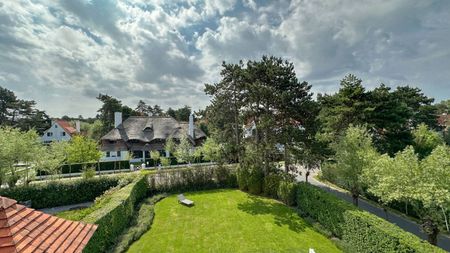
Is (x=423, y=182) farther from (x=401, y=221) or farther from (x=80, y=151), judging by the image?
(x=80, y=151)

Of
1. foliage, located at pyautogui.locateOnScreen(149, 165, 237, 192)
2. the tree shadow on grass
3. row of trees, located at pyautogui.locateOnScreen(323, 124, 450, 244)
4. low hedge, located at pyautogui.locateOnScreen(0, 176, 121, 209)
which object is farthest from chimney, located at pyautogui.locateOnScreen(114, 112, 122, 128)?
row of trees, located at pyautogui.locateOnScreen(323, 124, 450, 244)

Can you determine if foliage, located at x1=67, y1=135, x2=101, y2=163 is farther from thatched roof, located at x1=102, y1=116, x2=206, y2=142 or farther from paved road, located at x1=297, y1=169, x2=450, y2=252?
paved road, located at x1=297, y1=169, x2=450, y2=252

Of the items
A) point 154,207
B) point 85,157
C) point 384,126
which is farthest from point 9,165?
point 384,126

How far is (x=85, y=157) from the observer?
30.8 metres

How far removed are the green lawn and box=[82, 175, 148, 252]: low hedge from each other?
1409mm

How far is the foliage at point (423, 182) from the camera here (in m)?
11.0

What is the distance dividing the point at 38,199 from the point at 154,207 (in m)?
9.87

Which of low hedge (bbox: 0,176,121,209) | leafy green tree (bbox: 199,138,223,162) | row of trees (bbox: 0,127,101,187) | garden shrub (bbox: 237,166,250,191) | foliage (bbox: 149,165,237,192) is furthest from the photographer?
leafy green tree (bbox: 199,138,223,162)

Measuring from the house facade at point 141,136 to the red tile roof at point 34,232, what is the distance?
37.3 metres

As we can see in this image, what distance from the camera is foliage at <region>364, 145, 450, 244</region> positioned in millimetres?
10977

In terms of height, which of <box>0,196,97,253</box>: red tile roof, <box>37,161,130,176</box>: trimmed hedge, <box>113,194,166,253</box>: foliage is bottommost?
<box>113,194,166,253</box>: foliage

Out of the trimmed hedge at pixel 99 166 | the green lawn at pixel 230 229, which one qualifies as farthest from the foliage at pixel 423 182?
the trimmed hedge at pixel 99 166

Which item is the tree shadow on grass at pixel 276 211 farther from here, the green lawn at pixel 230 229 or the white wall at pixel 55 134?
the white wall at pixel 55 134

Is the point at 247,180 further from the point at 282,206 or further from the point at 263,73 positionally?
the point at 263,73
